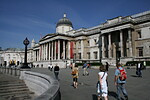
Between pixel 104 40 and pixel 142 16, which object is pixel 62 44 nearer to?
pixel 104 40

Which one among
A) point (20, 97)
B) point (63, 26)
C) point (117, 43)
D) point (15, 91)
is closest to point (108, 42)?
point (117, 43)

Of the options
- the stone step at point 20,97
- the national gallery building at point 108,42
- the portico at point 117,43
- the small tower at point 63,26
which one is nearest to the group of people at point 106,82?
the stone step at point 20,97

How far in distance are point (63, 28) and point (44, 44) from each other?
1246 cm

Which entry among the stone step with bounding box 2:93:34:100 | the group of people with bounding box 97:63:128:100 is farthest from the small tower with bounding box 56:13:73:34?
the group of people with bounding box 97:63:128:100

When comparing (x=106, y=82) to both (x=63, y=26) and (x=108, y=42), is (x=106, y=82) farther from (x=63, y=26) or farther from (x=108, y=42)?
(x=63, y=26)

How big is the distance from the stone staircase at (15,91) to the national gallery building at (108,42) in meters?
25.8

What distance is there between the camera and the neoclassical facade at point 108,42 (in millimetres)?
33469

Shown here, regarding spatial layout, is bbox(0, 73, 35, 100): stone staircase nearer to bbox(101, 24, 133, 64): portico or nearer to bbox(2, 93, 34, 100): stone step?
bbox(2, 93, 34, 100): stone step

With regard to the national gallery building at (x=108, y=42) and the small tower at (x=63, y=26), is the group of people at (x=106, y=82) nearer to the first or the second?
the national gallery building at (x=108, y=42)

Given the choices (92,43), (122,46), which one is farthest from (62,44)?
(122,46)

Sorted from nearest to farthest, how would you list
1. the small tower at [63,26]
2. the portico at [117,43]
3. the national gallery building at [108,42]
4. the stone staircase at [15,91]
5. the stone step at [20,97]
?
the stone step at [20,97]
the stone staircase at [15,91]
the national gallery building at [108,42]
the portico at [117,43]
the small tower at [63,26]

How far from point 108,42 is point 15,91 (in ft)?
109

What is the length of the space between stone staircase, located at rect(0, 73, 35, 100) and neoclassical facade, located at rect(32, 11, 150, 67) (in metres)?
26.0

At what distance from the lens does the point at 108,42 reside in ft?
134
